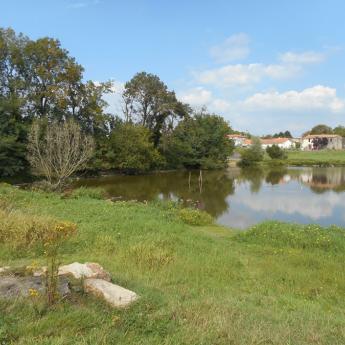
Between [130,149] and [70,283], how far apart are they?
3560 cm

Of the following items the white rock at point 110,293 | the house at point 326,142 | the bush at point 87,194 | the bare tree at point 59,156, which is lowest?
the bush at point 87,194

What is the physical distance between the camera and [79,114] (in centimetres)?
3516

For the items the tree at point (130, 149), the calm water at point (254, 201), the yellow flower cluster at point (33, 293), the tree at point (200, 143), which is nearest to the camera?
the yellow flower cluster at point (33, 293)

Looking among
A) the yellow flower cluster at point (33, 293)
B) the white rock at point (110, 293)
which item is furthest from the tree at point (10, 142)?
the yellow flower cluster at point (33, 293)

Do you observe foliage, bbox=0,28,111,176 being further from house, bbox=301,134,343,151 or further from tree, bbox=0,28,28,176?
house, bbox=301,134,343,151

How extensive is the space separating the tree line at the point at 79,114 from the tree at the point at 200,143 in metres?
0.15

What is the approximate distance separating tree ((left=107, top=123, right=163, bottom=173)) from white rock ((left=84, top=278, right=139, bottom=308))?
110ft

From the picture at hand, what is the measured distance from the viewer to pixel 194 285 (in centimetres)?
585

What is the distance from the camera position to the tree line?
1142 inches

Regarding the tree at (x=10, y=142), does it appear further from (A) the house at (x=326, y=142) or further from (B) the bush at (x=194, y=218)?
(A) the house at (x=326, y=142)

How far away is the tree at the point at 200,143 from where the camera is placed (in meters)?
49.5

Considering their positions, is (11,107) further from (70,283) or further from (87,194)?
(70,283)

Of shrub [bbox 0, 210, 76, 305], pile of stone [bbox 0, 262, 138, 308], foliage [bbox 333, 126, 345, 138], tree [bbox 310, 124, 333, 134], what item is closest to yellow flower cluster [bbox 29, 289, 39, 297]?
pile of stone [bbox 0, 262, 138, 308]

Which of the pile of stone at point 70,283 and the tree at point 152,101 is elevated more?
the tree at point 152,101
